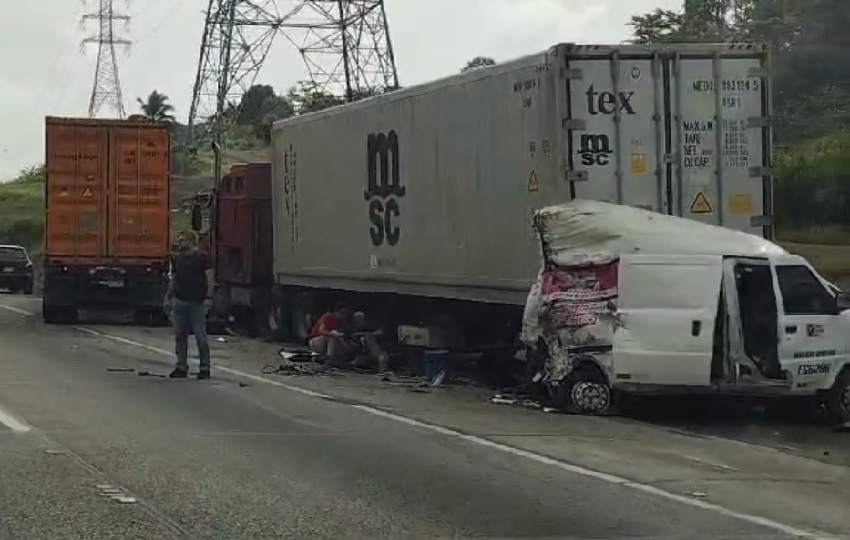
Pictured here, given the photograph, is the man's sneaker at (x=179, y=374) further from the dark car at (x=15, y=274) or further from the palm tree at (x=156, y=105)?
the palm tree at (x=156, y=105)

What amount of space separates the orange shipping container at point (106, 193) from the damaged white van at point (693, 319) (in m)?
14.7

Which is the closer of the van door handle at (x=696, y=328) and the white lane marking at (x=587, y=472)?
the white lane marking at (x=587, y=472)

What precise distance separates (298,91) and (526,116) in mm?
53859

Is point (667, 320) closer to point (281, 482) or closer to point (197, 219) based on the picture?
point (281, 482)

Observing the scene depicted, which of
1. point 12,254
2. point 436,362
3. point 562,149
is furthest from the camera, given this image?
point 12,254

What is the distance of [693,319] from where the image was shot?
13555 mm

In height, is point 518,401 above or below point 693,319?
below

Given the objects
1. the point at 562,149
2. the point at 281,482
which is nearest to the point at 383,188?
the point at 562,149

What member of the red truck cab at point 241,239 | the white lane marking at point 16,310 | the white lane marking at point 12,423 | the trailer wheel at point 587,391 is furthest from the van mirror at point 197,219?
the trailer wheel at point 587,391

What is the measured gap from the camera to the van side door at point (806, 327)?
13562 millimetres

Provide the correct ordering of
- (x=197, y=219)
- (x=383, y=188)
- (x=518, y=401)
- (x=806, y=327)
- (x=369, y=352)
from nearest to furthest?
(x=806, y=327), (x=518, y=401), (x=383, y=188), (x=369, y=352), (x=197, y=219)

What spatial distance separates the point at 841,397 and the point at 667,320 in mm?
1870

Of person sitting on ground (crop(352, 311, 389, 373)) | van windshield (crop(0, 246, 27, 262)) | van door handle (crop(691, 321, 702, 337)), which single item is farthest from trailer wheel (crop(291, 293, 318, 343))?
van windshield (crop(0, 246, 27, 262))

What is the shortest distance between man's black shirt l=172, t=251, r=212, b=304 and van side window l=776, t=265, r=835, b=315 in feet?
23.2
